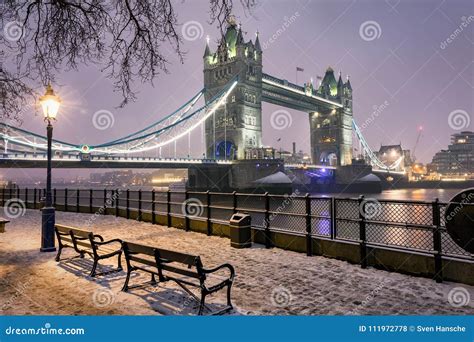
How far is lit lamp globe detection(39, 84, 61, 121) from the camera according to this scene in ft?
26.7

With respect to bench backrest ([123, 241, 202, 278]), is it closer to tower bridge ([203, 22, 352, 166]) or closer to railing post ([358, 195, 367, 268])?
railing post ([358, 195, 367, 268])

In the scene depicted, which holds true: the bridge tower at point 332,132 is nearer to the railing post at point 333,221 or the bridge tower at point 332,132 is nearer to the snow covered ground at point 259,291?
the railing post at point 333,221

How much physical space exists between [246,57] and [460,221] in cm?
7318

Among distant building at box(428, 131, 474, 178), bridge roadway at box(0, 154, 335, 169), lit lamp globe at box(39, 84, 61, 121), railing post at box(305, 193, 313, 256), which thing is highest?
distant building at box(428, 131, 474, 178)

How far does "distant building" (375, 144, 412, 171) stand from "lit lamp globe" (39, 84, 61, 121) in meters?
133

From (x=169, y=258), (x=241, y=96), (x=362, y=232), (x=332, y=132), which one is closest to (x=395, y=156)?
(x=332, y=132)

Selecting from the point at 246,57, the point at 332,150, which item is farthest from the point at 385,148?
the point at 246,57

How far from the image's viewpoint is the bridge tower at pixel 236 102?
72.4 meters

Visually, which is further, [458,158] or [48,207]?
[458,158]

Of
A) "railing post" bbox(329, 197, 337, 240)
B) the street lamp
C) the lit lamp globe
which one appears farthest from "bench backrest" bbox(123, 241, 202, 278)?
the lit lamp globe

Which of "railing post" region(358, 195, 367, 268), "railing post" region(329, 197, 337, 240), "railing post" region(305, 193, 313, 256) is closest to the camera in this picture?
"railing post" region(358, 195, 367, 268)

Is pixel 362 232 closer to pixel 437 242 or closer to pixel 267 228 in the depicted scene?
pixel 437 242

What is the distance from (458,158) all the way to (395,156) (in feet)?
78.5

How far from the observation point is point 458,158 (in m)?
124
